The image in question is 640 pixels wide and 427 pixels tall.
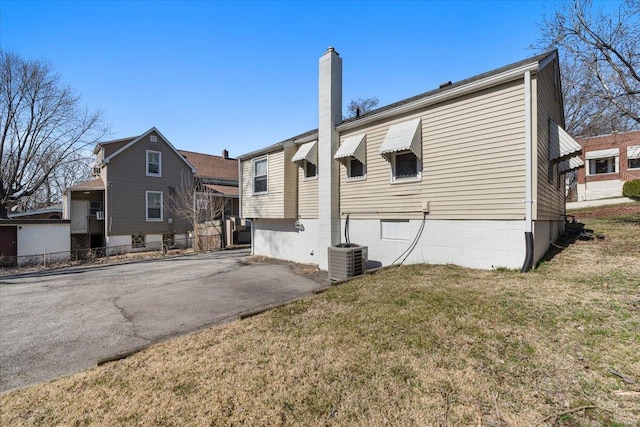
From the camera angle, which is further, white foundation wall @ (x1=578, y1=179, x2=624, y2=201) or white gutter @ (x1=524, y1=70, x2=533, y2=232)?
white foundation wall @ (x1=578, y1=179, x2=624, y2=201)

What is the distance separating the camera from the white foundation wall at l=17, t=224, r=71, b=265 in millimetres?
15203

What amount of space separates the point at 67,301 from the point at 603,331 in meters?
10.8

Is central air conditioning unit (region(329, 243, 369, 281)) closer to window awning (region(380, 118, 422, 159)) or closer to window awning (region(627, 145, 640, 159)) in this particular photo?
window awning (region(380, 118, 422, 159))

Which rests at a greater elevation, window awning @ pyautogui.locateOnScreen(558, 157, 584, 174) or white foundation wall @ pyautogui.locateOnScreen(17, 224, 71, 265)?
window awning @ pyautogui.locateOnScreen(558, 157, 584, 174)

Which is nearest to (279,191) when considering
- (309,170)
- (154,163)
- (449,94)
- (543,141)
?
(309,170)

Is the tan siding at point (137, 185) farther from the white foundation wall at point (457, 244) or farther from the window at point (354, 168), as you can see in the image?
the white foundation wall at point (457, 244)

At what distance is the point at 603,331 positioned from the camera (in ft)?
11.9

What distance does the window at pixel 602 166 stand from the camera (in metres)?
21.9

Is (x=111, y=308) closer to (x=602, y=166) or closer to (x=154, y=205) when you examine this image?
(x=154, y=205)

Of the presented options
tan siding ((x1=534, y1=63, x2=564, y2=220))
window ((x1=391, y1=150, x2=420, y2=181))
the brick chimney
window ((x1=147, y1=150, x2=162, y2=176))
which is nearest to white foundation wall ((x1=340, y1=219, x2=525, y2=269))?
tan siding ((x1=534, y1=63, x2=564, y2=220))

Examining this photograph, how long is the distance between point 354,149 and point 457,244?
4.07 metres

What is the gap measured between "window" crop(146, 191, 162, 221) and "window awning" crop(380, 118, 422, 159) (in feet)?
57.7

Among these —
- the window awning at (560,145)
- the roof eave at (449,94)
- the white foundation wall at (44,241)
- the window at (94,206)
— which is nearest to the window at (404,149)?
the roof eave at (449,94)

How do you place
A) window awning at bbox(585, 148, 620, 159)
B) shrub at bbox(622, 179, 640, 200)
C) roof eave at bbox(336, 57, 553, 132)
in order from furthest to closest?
window awning at bbox(585, 148, 620, 159) → shrub at bbox(622, 179, 640, 200) → roof eave at bbox(336, 57, 553, 132)
